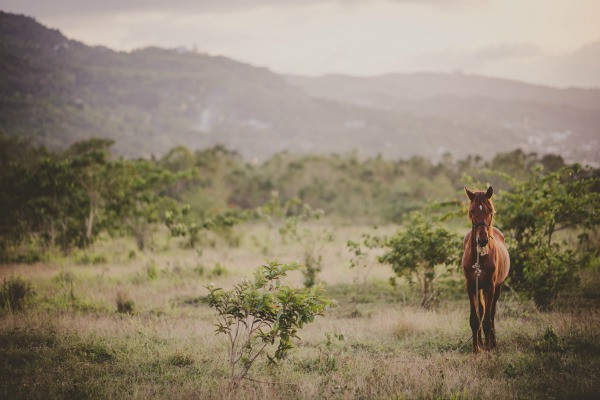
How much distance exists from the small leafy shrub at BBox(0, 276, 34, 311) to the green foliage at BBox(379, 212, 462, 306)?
875 cm

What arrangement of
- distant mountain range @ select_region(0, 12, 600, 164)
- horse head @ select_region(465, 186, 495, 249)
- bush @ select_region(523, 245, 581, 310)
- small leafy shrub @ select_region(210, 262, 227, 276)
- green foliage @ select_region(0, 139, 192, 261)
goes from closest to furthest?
horse head @ select_region(465, 186, 495, 249), bush @ select_region(523, 245, 581, 310), small leafy shrub @ select_region(210, 262, 227, 276), green foliage @ select_region(0, 139, 192, 261), distant mountain range @ select_region(0, 12, 600, 164)

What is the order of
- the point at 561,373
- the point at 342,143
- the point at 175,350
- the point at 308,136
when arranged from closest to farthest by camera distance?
1. the point at 561,373
2. the point at 175,350
3. the point at 342,143
4. the point at 308,136

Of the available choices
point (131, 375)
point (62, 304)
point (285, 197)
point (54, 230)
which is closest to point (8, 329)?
point (62, 304)

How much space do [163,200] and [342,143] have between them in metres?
165

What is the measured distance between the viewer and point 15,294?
8805mm

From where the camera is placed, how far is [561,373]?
4980 mm

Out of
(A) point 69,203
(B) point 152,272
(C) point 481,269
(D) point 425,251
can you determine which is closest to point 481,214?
(C) point 481,269

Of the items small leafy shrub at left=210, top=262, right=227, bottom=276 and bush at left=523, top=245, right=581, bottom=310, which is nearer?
bush at left=523, top=245, right=581, bottom=310

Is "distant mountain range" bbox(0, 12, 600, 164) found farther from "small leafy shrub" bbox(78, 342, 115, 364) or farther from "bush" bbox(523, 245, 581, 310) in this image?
"bush" bbox(523, 245, 581, 310)

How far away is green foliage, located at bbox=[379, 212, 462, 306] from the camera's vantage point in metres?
8.75

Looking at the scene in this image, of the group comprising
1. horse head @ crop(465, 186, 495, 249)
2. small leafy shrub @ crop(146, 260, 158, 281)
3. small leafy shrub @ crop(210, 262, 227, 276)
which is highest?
horse head @ crop(465, 186, 495, 249)

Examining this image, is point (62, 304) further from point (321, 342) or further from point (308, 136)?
point (308, 136)

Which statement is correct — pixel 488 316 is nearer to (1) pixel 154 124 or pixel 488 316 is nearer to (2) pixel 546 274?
(2) pixel 546 274

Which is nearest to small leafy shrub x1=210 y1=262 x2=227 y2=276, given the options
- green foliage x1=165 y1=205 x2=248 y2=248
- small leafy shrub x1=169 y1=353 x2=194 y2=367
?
green foliage x1=165 y1=205 x2=248 y2=248
